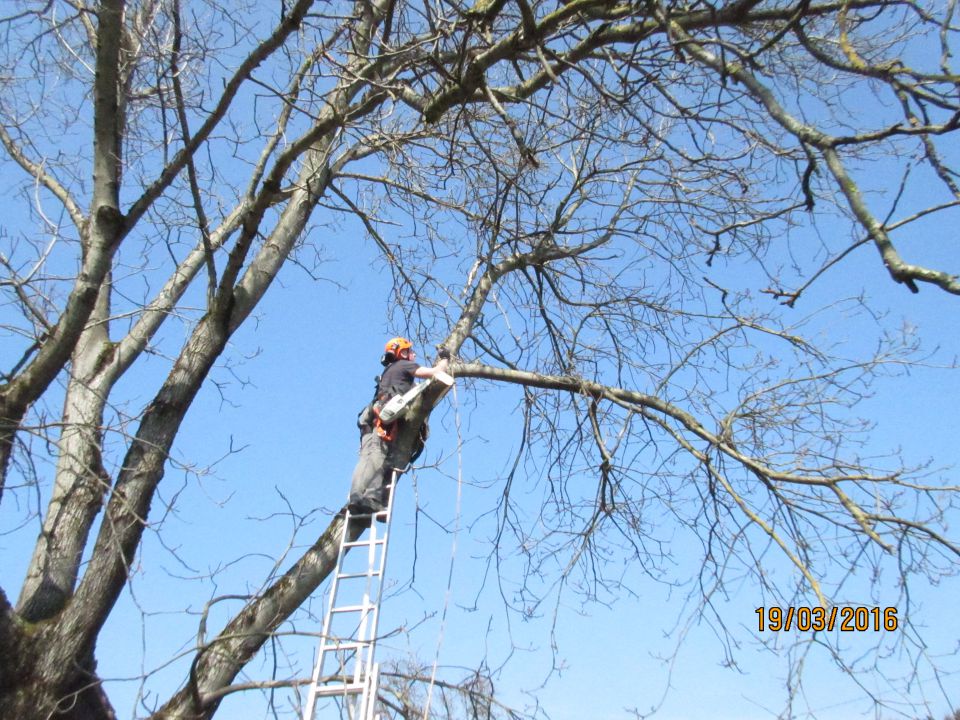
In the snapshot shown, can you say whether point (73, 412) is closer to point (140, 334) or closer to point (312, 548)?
point (140, 334)

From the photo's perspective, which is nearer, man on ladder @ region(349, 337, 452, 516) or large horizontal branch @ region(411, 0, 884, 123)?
large horizontal branch @ region(411, 0, 884, 123)

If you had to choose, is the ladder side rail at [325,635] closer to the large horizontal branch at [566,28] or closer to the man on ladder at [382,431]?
the man on ladder at [382,431]

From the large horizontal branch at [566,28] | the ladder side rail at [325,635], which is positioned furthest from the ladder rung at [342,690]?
the large horizontal branch at [566,28]

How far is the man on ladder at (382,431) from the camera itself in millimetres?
5391

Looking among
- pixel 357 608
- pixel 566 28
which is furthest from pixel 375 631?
pixel 566 28

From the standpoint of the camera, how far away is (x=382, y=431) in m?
5.66

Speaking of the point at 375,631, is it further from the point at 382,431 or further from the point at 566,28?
the point at 566,28

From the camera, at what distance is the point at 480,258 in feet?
18.7

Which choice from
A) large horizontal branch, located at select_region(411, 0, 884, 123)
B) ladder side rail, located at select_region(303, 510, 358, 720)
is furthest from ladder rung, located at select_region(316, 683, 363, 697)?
large horizontal branch, located at select_region(411, 0, 884, 123)

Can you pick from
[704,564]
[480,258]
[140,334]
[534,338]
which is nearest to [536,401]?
[534,338]

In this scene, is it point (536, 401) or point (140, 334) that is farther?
point (536, 401)

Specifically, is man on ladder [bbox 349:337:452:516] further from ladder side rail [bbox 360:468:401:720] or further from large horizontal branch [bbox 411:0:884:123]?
large horizontal branch [bbox 411:0:884:123]

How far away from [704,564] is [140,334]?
371 cm

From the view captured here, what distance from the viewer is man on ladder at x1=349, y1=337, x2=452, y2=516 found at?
5391 mm
